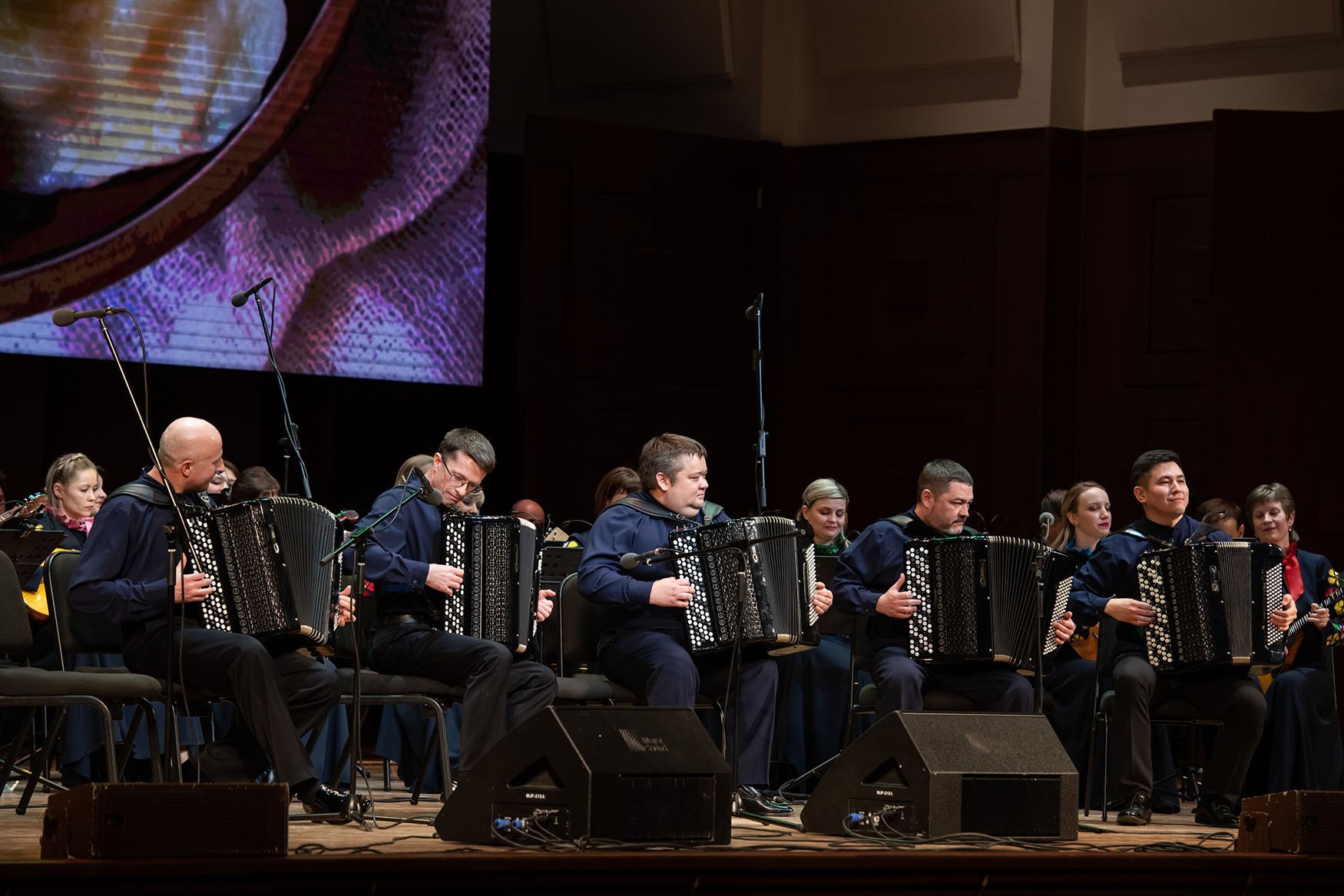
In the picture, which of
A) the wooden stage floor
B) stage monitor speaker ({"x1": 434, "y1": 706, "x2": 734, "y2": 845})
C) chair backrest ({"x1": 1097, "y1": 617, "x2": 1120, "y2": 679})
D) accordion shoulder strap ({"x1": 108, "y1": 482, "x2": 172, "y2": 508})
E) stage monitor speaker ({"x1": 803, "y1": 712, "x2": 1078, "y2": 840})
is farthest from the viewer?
chair backrest ({"x1": 1097, "y1": 617, "x2": 1120, "y2": 679})

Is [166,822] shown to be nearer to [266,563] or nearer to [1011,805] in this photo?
[266,563]

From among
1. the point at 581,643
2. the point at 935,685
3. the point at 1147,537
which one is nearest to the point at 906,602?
the point at 935,685

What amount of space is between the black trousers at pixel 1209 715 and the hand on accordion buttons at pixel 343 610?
8.77 feet

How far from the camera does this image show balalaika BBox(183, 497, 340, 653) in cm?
504

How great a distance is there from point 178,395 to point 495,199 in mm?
2113

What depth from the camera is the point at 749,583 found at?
19.0 feet

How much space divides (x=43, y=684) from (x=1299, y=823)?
3.48 metres

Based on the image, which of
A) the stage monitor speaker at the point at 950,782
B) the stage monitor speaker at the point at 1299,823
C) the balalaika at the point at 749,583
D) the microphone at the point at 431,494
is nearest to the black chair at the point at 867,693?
the balalaika at the point at 749,583

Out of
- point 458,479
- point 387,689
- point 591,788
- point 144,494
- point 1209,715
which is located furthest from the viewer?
point 1209,715

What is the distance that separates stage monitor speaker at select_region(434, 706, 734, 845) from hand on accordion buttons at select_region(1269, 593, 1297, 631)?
2.45 meters

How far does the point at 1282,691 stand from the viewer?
6914mm

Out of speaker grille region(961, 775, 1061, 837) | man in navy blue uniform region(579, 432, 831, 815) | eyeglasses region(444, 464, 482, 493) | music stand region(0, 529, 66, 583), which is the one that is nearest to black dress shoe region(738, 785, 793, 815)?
man in navy blue uniform region(579, 432, 831, 815)

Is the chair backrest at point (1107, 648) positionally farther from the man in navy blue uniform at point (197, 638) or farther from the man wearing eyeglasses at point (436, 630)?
the man in navy blue uniform at point (197, 638)

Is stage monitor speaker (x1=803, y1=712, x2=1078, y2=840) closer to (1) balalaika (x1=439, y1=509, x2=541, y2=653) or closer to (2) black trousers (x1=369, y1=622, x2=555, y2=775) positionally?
(2) black trousers (x1=369, y1=622, x2=555, y2=775)
